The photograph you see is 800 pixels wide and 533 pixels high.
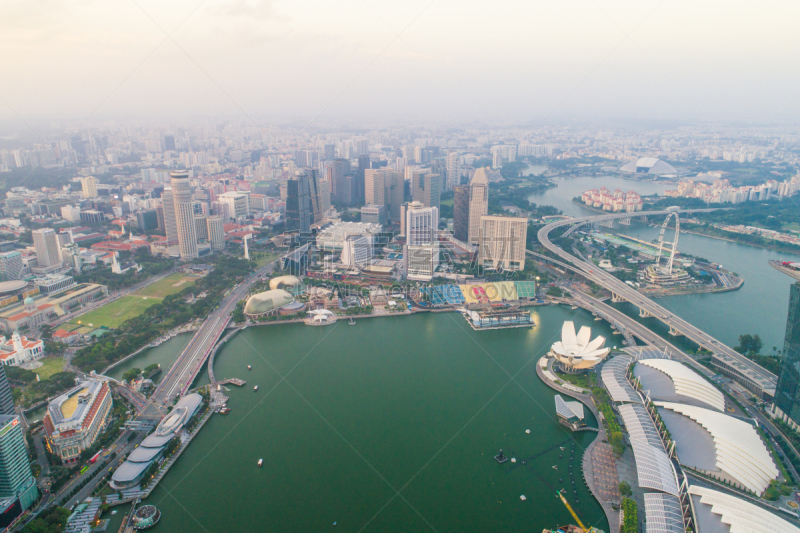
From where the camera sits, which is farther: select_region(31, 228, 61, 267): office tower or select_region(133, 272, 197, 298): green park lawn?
select_region(31, 228, 61, 267): office tower

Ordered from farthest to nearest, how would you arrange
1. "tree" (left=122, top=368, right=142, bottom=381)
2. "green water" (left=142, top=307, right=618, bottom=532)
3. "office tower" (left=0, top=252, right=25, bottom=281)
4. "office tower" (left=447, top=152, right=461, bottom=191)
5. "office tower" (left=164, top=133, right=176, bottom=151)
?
1. "office tower" (left=164, top=133, right=176, bottom=151)
2. "office tower" (left=447, top=152, right=461, bottom=191)
3. "office tower" (left=0, top=252, right=25, bottom=281)
4. "tree" (left=122, top=368, right=142, bottom=381)
5. "green water" (left=142, top=307, right=618, bottom=532)

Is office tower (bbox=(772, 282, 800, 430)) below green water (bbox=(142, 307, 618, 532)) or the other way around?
the other way around

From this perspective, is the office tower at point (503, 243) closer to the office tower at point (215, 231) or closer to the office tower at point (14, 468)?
the office tower at point (215, 231)

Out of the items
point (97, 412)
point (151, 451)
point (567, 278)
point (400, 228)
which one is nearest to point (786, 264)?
point (567, 278)

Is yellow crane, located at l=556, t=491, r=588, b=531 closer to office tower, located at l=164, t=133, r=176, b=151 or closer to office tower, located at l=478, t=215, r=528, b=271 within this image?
office tower, located at l=478, t=215, r=528, b=271

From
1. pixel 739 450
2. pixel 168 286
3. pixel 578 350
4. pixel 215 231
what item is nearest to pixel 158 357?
pixel 168 286

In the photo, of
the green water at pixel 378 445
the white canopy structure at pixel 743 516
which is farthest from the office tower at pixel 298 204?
the white canopy structure at pixel 743 516

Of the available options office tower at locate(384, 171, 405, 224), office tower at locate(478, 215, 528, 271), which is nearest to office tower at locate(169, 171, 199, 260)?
office tower at locate(384, 171, 405, 224)

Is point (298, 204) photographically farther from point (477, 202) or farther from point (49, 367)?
point (49, 367)
